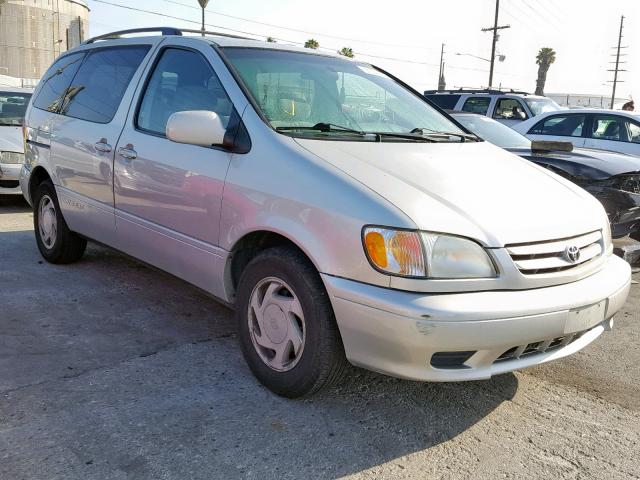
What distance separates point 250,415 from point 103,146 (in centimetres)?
221

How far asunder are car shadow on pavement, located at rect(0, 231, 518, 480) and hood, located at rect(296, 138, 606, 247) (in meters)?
0.93

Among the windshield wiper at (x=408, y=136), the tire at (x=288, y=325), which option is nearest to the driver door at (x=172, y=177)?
the tire at (x=288, y=325)

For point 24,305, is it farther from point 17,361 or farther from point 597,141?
point 597,141

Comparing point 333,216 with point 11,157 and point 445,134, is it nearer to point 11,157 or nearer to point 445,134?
point 445,134

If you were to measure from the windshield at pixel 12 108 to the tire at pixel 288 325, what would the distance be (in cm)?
709

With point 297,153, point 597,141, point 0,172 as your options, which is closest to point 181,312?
point 297,153

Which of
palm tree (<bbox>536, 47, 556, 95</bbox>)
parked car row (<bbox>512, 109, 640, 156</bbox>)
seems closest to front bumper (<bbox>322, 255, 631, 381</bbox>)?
parked car row (<bbox>512, 109, 640, 156</bbox>)

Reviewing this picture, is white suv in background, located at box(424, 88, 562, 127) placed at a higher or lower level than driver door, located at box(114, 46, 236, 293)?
higher

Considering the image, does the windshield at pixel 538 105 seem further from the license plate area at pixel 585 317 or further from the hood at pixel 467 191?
the license plate area at pixel 585 317

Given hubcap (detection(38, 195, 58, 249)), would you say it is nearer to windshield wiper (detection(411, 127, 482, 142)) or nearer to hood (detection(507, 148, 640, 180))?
windshield wiper (detection(411, 127, 482, 142))

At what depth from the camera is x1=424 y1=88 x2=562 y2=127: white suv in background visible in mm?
12453

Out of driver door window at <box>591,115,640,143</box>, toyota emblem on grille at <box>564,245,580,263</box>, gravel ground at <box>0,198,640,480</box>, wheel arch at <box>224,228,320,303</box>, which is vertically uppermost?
driver door window at <box>591,115,640,143</box>

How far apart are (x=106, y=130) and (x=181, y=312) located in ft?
4.31

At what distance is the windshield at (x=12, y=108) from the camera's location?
8805mm
